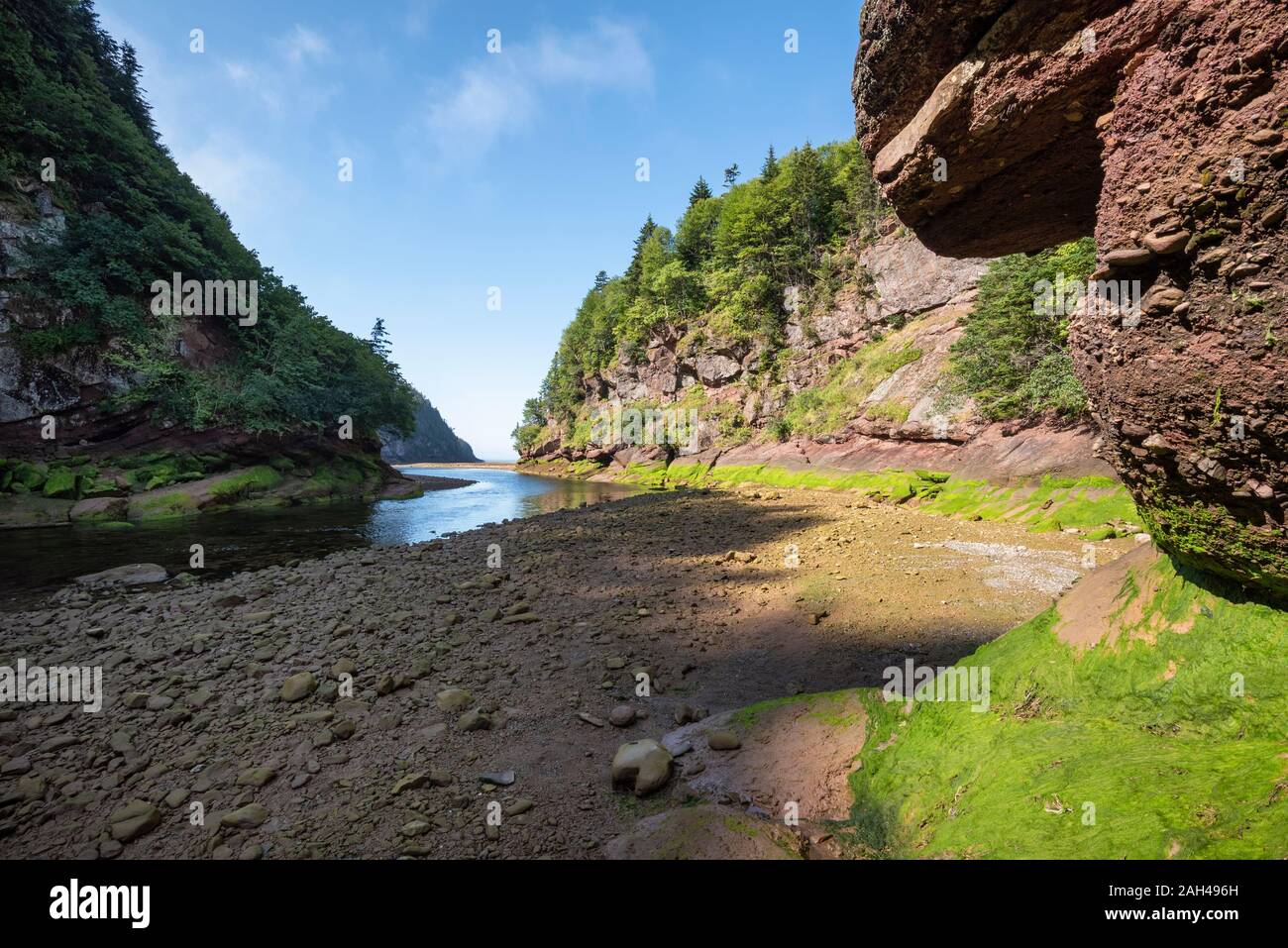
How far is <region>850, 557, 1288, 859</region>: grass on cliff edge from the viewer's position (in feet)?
7.04

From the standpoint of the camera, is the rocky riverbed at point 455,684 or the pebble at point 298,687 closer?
the rocky riverbed at point 455,684

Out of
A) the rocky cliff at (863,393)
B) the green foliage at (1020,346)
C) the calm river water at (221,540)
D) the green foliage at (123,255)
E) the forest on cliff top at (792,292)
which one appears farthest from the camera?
the green foliage at (123,255)

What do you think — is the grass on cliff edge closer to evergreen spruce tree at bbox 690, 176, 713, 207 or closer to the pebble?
the pebble

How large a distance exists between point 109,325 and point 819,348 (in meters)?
47.3

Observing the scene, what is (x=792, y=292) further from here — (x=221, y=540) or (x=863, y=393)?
(x=221, y=540)

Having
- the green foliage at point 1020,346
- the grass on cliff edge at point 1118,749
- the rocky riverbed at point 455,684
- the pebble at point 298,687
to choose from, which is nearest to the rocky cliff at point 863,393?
the green foliage at point 1020,346

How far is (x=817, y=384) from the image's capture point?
39844mm

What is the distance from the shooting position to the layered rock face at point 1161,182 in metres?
2.31

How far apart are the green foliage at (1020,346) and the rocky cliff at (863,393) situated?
1206mm

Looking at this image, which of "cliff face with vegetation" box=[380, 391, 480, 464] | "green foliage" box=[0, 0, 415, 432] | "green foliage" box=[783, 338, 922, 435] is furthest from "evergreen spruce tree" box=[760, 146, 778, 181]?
"cliff face with vegetation" box=[380, 391, 480, 464]

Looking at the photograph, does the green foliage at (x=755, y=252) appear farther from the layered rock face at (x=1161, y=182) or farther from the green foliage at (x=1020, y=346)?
the layered rock face at (x=1161, y=182)

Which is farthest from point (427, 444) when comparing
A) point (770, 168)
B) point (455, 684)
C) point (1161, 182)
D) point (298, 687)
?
point (1161, 182)
